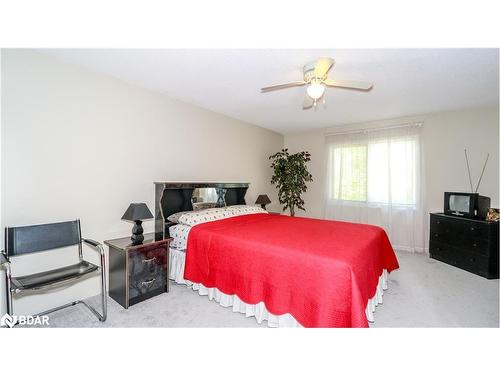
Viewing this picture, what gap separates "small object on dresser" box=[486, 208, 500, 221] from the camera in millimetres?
3205

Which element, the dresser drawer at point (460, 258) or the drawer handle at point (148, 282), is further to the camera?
the dresser drawer at point (460, 258)

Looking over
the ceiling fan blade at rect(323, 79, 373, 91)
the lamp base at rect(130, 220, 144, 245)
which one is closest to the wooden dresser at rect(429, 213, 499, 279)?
the ceiling fan blade at rect(323, 79, 373, 91)

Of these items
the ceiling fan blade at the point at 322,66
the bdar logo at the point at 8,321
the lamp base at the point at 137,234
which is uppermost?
the ceiling fan blade at the point at 322,66

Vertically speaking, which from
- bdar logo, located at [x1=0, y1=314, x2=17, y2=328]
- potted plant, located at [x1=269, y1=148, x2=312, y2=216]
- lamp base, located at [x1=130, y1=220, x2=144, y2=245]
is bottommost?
bdar logo, located at [x1=0, y1=314, x2=17, y2=328]

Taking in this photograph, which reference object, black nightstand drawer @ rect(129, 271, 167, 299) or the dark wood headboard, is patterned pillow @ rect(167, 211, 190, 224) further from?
black nightstand drawer @ rect(129, 271, 167, 299)

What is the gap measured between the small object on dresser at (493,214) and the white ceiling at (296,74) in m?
1.56

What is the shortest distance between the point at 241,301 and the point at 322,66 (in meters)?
2.23

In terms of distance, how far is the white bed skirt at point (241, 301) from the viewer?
1.92 meters

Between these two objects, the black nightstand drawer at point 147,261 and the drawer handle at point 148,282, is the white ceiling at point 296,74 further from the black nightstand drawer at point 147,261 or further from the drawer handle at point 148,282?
the drawer handle at point 148,282

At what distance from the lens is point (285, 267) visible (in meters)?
1.87

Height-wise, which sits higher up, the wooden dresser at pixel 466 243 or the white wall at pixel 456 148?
the white wall at pixel 456 148

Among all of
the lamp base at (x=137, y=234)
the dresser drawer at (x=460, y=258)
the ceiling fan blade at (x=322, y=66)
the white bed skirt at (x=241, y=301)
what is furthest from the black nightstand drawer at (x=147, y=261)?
the dresser drawer at (x=460, y=258)

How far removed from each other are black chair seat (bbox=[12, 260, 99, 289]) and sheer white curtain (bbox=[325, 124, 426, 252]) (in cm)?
434
